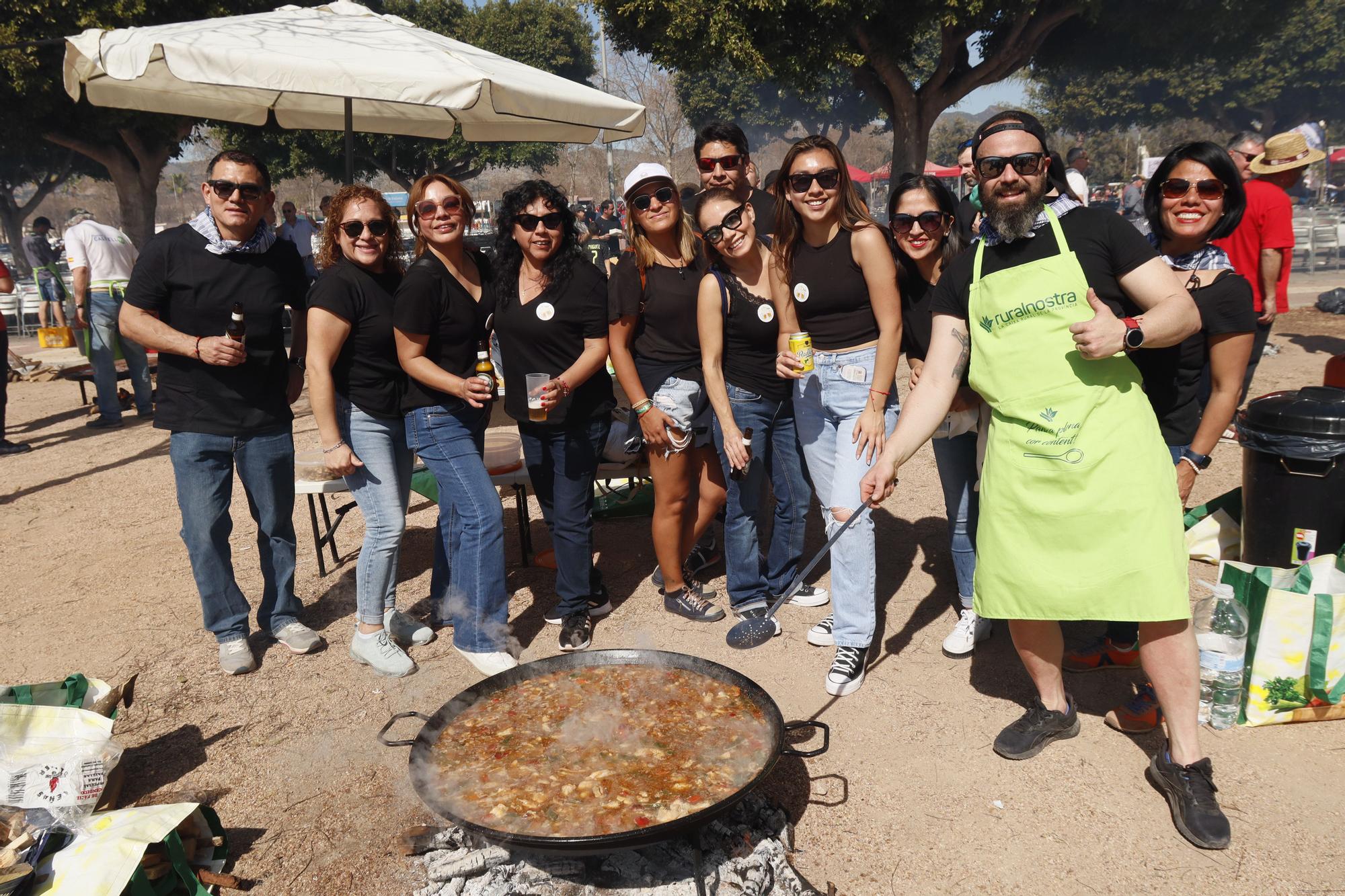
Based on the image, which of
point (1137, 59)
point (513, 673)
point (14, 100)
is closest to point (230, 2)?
point (14, 100)

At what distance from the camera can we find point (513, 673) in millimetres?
3240

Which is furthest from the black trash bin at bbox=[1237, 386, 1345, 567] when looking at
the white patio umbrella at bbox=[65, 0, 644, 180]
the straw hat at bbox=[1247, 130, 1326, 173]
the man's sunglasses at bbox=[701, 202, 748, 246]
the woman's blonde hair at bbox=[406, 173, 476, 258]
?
the white patio umbrella at bbox=[65, 0, 644, 180]

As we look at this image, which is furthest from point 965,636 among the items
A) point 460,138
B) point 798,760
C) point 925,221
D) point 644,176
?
point 460,138

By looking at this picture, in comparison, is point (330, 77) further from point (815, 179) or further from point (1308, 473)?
point (1308, 473)

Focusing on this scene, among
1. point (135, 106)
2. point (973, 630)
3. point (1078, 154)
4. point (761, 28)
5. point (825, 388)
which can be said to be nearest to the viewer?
point (825, 388)

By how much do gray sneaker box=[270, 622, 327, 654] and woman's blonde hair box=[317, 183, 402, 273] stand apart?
1771mm

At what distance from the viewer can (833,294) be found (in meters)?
3.73

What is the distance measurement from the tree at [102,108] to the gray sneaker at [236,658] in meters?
11.4

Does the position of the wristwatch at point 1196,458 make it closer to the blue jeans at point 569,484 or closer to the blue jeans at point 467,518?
the blue jeans at point 569,484

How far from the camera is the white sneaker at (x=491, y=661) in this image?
402 centimetres

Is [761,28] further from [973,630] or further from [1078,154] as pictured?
[973,630]

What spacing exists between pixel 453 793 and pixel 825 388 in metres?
2.17

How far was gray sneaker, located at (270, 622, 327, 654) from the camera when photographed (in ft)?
14.3

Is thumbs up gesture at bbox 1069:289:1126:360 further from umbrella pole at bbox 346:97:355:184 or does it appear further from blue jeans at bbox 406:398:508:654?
umbrella pole at bbox 346:97:355:184
